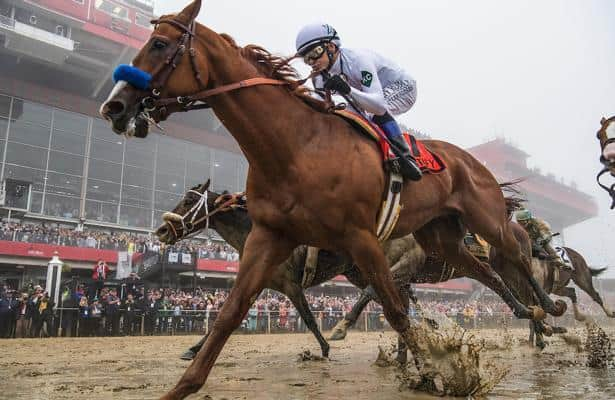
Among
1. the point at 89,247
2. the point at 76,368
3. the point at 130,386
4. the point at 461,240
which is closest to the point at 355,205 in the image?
the point at 461,240

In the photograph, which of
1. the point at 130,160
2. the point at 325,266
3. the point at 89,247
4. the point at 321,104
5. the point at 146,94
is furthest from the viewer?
the point at 130,160

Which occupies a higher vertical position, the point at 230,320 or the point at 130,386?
the point at 230,320

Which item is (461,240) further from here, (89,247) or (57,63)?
(57,63)

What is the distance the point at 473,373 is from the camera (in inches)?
145

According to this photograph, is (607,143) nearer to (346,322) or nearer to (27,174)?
(346,322)

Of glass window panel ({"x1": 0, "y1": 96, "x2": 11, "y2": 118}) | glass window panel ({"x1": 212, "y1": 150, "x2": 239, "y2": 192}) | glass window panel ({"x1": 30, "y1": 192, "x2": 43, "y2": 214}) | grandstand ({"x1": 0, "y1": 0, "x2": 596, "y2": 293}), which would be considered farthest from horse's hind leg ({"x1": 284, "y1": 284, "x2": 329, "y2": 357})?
glass window panel ({"x1": 212, "y1": 150, "x2": 239, "y2": 192})

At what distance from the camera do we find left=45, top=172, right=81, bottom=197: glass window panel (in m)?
34.1

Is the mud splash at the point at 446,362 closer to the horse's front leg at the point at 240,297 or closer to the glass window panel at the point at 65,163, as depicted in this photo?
the horse's front leg at the point at 240,297

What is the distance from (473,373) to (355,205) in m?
1.56

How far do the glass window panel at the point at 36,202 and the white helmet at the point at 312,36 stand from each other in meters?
32.6

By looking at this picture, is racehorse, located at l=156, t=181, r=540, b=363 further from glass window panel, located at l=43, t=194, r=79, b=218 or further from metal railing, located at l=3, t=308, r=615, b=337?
glass window panel, located at l=43, t=194, r=79, b=218

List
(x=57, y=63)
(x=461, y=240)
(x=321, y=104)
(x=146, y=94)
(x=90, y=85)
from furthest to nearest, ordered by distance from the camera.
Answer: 1. (x=90, y=85)
2. (x=57, y=63)
3. (x=461, y=240)
4. (x=321, y=104)
5. (x=146, y=94)

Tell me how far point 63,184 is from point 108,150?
471 centimetres

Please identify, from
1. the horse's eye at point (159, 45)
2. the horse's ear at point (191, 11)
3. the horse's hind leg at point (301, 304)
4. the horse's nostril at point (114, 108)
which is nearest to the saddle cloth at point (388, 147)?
the horse's ear at point (191, 11)
